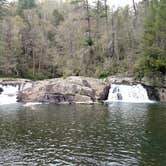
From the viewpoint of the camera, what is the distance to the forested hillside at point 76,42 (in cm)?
7094

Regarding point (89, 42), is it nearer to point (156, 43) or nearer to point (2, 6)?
point (156, 43)

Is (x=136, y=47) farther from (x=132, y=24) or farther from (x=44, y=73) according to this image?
(x=44, y=73)

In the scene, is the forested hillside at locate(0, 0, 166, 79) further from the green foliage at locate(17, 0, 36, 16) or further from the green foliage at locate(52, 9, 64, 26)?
the green foliage at locate(17, 0, 36, 16)

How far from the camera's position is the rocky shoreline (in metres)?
52.6

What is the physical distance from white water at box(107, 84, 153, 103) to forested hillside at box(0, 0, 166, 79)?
5.94 metres

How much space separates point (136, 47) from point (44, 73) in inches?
849

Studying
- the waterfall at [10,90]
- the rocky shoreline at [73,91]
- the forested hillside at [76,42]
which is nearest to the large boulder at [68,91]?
the rocky shoreline at [73,91]

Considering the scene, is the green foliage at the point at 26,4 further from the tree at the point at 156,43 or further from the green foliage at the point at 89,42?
the tree at the point at 156,43

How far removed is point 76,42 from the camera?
263 feet

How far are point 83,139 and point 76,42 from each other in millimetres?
57030

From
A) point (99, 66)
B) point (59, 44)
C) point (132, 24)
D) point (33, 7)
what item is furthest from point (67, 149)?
point (33, 7)

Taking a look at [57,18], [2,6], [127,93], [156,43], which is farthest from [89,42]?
[2,6]

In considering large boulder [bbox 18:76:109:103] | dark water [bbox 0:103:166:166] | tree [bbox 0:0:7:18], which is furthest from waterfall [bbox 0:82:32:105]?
tree [bbox 0:0:7:18]

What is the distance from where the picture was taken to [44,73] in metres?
79.0
